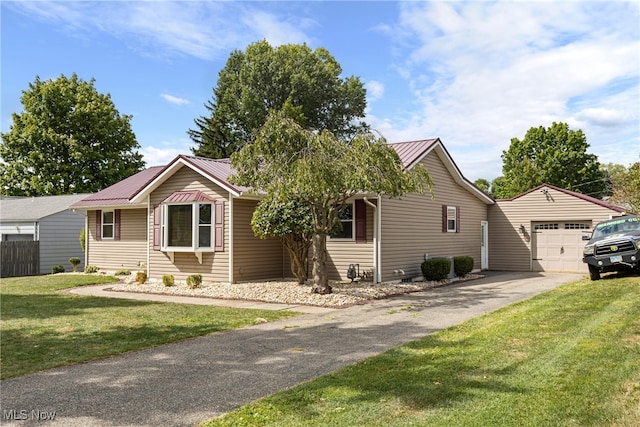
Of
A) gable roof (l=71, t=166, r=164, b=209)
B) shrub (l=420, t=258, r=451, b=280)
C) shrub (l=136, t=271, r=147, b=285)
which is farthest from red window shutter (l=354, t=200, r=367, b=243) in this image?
gable roof (l=71, t=166, r=164, b=209)

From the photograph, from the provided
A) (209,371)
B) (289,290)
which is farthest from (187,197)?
(209,371)

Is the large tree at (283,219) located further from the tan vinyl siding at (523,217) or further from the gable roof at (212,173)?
the tan vinyl siding at (523,217)

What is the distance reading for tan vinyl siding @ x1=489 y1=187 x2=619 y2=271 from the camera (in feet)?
68.0

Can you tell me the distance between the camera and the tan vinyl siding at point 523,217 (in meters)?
20.7

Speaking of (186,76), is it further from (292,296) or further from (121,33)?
(292,296)

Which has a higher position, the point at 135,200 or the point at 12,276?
the point at 135,200

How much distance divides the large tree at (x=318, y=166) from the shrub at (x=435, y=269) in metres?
4.98

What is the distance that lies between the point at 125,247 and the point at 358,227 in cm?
1004

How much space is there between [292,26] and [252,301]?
22.6 ft

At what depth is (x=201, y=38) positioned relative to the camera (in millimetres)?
13164

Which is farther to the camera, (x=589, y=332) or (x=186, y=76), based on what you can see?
(x=186, y=76)

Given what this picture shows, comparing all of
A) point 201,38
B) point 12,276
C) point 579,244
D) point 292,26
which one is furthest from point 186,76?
point 579,244

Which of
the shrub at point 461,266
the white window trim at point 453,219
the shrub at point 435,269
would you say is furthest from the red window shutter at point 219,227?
the white window trim at point 453,219
